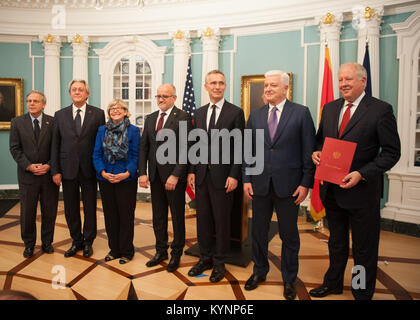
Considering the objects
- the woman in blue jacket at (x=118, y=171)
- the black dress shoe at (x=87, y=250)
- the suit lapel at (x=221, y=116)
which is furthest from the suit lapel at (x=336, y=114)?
the black dress shoe at (x=87, y=250)

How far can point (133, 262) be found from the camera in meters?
3.24

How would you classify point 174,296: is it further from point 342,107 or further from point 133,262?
point 342,107

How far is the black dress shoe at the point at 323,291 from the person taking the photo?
2.55 m

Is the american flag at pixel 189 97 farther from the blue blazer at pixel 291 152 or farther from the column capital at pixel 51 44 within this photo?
the blue blazer at pixel 291 152

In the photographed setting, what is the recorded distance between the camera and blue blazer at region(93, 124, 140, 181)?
3.07 m

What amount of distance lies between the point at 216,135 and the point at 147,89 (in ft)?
13.6

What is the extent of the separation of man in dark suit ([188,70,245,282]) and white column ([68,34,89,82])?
4.52 meters

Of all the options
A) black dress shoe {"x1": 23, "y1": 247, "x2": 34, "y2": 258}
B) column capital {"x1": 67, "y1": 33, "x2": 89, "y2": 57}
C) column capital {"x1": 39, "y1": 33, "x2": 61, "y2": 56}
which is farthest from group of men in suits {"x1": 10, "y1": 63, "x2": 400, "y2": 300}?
column capital {"x1": 39, "y1": 33, "x2": 61, "y2": 56}

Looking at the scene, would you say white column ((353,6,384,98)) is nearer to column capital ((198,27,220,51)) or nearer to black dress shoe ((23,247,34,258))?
column capital ((198,27,220,51))

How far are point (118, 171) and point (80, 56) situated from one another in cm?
437

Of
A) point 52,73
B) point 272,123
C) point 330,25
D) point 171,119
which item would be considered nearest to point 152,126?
point 171,119

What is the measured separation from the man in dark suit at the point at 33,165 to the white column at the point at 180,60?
2.97 m

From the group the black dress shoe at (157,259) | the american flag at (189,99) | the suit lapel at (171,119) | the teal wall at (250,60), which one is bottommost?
the black dress shoe at (157,259)
